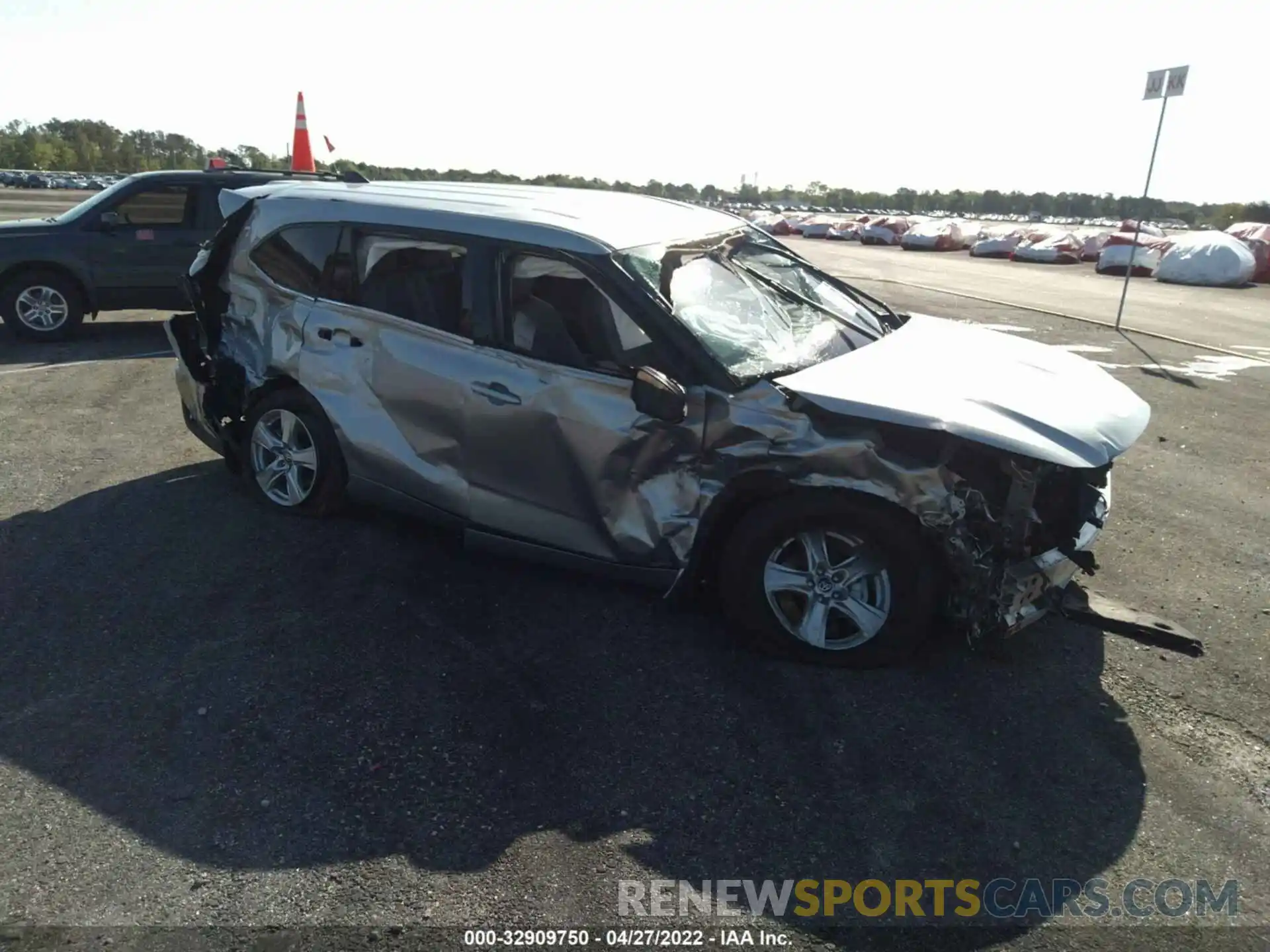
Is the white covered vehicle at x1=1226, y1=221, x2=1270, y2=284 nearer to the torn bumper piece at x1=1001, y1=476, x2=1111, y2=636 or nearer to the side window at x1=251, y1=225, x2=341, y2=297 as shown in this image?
the torn bumper piece at x1=1001, y1=476, x2=1111, y2=636

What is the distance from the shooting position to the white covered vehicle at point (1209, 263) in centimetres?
2567

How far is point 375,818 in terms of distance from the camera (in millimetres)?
3021

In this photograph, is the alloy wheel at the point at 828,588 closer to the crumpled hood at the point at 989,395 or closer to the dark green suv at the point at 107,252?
the crumpled hood at the point at 989,395

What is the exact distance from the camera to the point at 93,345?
10.5 meters

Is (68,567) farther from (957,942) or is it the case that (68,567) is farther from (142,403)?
(957,942)

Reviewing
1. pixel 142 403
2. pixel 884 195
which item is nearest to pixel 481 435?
pixel 142 403

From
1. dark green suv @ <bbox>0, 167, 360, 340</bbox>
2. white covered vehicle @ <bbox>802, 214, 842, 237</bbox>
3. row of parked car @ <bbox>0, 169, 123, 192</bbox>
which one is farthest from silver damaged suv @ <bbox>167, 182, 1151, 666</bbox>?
row of parked car @ <bbox>0, 169, 123, 192</bbox>

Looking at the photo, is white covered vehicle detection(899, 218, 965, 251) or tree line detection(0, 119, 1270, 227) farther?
white covered vehicle detection(899, 218, 965, 251)

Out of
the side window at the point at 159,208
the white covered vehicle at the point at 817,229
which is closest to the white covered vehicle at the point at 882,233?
the white covered vehicle at the point at 817,229

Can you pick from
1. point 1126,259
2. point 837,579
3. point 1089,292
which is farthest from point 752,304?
point 1126,259

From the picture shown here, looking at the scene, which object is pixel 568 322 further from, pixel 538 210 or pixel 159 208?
pixel 159 208

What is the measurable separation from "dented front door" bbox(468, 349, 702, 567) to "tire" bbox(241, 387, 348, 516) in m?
1.11

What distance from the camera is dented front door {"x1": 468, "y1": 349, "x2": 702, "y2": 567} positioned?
4016 mm

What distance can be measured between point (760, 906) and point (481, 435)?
2.48m
